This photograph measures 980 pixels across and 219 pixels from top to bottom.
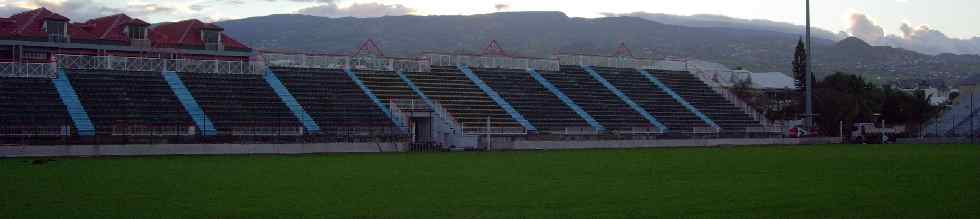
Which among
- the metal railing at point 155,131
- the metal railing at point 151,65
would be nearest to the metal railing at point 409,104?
the metal railing at point 151,65

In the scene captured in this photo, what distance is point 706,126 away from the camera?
70.9 metres

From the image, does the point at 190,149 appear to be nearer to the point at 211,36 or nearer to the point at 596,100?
the point at 211,36

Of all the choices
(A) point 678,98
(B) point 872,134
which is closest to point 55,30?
(A) point 678,98

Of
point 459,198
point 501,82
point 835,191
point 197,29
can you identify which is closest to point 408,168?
point 459,198

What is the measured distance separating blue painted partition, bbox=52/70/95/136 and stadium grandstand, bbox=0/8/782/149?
0.31 ft

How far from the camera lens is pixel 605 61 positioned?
270ft

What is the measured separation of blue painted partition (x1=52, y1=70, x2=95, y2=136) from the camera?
4925 cm

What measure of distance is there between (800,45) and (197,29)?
47195 mm

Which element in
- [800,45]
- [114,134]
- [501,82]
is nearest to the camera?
[114,134]

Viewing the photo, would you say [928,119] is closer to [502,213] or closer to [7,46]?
[7,46]

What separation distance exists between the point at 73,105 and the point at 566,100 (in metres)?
30.7

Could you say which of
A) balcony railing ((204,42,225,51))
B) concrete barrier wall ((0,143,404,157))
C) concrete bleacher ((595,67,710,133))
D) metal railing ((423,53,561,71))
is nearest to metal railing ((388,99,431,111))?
concrete barrier wall ((0,143,404,157))

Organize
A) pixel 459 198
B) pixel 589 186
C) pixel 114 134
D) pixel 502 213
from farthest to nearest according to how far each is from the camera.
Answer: pixel 114 134
pixel 589 186
pixel 459 198
pixel 502 213

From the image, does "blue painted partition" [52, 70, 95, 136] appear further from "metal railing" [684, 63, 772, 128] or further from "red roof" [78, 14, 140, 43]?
"metal railing" [684, 63, 772, 128]
